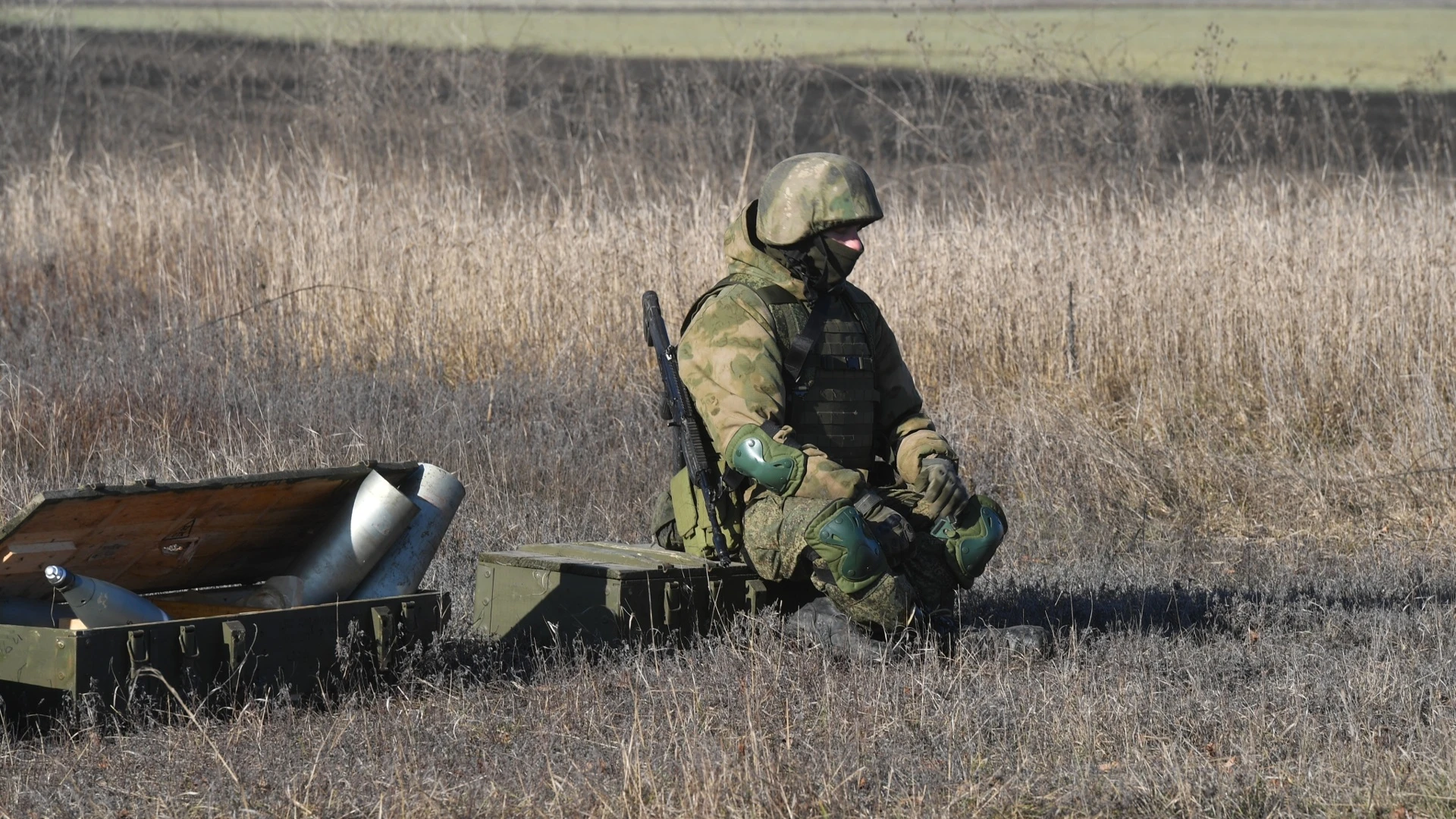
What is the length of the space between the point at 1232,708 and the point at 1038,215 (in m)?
5.72

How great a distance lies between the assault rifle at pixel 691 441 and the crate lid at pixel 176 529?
2.66 feet

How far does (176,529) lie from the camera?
4.39m

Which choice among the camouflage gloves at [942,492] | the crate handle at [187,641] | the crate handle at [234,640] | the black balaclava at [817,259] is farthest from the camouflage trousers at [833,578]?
the crate handle at [187,641]

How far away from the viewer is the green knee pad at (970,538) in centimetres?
465

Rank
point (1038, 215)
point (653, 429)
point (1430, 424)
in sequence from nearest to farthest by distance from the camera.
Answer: point (1430, 424) < point (653, 429) < point (1038, 215)

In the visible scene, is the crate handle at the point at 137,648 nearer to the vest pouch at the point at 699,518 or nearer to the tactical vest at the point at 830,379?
the vest pouch at the point at 699,518

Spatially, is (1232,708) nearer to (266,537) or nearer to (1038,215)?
(266,537)

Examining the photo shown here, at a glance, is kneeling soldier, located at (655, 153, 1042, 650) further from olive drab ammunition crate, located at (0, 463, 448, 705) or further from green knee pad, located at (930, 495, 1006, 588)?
olive drab ammunition crate, located at (0, 463, 448, 705)

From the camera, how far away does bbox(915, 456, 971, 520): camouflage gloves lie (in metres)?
4.58

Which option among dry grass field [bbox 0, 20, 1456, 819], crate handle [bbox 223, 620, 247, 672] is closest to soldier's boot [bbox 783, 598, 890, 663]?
dry grass field [bbox 0, 20, 1456, 819]

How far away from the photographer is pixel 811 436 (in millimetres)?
4750

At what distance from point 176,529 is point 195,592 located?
500 millimetres

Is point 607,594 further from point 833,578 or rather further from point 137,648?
point 137,648

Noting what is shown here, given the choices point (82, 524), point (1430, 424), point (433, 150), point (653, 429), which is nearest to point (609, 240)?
point (653, 429)
